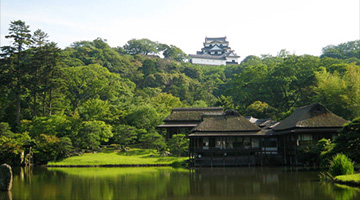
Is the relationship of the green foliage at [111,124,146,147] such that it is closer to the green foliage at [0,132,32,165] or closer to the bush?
the green foliage at [0,132,32,165]

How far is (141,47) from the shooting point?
95062mm

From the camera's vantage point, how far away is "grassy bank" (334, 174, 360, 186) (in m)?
18.0

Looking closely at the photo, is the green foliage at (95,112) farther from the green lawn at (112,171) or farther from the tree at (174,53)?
the tree at (174,53)

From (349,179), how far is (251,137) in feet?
52.3

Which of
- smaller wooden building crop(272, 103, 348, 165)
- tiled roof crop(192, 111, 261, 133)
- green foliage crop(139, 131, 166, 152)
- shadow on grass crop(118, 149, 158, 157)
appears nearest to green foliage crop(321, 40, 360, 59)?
smaller wooden building crop(272, 103, 348, 165)

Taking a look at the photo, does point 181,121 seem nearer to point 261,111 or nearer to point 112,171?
point 261,111

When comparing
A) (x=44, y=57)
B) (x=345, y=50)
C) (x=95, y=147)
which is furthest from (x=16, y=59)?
(x=345, y=50)

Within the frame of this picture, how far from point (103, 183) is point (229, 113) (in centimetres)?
1738

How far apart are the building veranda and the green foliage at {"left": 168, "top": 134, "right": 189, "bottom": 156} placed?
81.5 inches

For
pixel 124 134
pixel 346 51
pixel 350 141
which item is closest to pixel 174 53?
pixel 346 51

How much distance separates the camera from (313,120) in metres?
32.1

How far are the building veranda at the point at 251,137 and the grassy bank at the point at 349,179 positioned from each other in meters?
12.4

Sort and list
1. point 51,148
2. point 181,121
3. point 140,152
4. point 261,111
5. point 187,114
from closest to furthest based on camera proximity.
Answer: point 51,148 < point 140,152 < point 181,121 < point 187,114 < point 261,111

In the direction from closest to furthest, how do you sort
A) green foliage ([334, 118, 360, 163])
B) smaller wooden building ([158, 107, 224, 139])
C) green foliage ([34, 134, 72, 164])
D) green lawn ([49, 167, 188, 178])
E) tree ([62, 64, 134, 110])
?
green foliage ([334, 118, 360, 163]), green lawn ([49, 167, 188, 178]), green foliage ([34, 134, 72, 164]), smaller wooden building ([158, 107, 224, 139]), tree ([62, 64, 134, 110])
